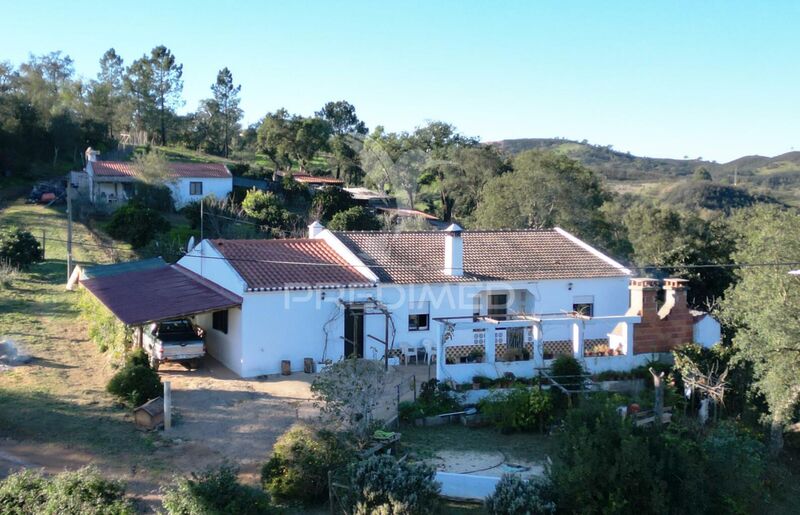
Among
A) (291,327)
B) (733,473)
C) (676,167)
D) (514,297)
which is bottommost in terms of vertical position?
(733,473)

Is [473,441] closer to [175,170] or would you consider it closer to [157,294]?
[157,294]

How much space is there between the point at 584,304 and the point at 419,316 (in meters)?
5.94

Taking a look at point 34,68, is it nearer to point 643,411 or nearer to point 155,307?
point 155,307

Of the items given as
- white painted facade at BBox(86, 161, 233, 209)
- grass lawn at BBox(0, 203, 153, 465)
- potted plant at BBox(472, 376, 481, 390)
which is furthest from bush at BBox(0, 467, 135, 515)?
white painted facade at BBox(86, 161, 233, 209)

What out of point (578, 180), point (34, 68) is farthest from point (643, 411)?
point (34, 68)

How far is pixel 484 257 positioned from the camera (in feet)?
81.3

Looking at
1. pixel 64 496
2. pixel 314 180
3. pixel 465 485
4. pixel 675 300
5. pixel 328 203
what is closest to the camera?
pixel 64 496

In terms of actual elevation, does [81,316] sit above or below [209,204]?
below

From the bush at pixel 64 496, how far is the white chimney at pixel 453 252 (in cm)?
1397

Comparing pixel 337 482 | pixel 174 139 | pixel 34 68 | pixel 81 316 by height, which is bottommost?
pixel 337 482

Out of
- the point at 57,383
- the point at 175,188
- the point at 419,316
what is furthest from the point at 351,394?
the point at 175,188

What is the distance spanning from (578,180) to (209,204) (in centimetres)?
2363

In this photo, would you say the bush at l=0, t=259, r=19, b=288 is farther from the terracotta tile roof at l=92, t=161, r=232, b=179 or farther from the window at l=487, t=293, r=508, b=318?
the window at l=487, t=293, r=508, b=318

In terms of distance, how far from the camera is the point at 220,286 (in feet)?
70.7
